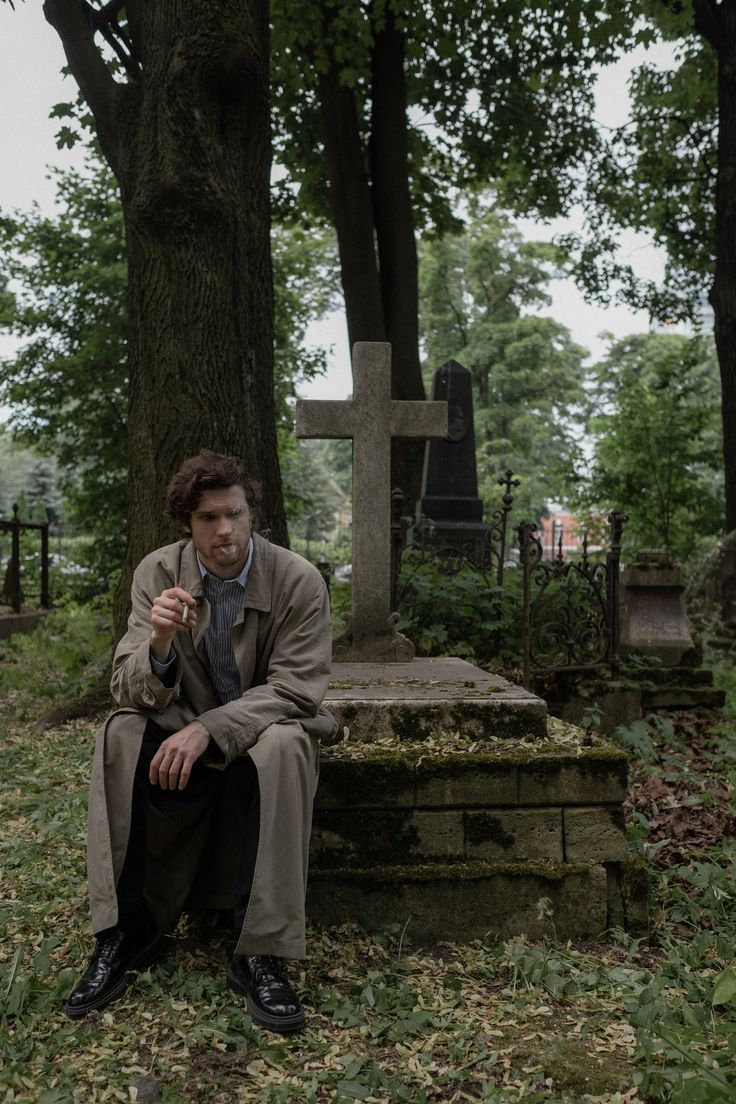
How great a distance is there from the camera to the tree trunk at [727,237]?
10.6m

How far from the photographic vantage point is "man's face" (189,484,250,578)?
10.6 feet

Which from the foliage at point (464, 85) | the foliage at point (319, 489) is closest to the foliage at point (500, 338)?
the foliage at point (319, 489)

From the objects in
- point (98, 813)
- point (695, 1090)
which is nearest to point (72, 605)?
point (98, 813)

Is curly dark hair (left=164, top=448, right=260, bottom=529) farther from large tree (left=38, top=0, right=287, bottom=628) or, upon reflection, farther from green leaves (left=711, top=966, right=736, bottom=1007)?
green leaves (left=711, top=966, right=736, bottom=1007)

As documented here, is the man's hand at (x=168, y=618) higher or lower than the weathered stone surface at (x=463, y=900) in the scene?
higher

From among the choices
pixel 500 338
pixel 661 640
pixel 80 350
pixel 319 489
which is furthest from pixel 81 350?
pixel 319 489

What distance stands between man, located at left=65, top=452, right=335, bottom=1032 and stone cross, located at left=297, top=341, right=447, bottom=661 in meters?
1.46

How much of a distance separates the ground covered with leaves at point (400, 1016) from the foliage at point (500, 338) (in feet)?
87.3

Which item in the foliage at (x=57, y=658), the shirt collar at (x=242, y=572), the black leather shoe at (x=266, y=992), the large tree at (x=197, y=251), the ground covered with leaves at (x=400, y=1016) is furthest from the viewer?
the foliage at (x=57, y=658)

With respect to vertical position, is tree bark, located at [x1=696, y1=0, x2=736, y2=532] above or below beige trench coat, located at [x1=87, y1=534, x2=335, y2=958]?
above

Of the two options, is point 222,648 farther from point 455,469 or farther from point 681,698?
point 455,469

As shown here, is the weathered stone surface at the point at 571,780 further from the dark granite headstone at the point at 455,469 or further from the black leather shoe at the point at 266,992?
the dark granite headstone at the point at 455,469

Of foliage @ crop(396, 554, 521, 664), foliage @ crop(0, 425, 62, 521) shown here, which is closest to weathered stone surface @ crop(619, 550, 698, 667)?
foliage @ crop(396, 554, 521, 664)

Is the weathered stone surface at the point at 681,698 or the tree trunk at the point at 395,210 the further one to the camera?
the tree trunk at the point at 395,210
